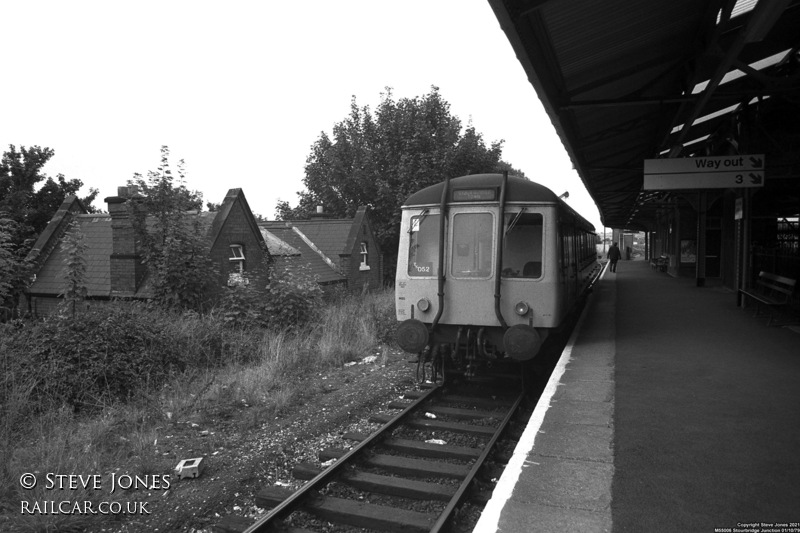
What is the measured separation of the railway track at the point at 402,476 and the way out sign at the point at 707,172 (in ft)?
18.7

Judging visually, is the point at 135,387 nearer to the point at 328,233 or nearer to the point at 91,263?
the point at 91,263

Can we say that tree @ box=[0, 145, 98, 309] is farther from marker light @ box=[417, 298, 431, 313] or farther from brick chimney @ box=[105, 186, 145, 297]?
marker light @ box=[417, 298, 431, 313]

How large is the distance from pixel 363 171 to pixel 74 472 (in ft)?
90.2

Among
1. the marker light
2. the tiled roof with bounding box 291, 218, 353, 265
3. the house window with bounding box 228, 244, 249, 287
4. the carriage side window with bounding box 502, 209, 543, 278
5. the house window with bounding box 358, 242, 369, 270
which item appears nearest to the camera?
the carriage side window with bounding box 502, 209, 543, 278

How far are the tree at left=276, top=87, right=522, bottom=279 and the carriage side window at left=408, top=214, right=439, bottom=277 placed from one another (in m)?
21.2

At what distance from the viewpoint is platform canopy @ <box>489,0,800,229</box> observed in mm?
6023

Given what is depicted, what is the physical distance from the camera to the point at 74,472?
5.71 m

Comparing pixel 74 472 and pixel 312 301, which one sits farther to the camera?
pixel 312 301

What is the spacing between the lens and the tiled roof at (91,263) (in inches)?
747

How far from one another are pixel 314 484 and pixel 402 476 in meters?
0.97

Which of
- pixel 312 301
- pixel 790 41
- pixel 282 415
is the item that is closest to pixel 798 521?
pixel 282 415

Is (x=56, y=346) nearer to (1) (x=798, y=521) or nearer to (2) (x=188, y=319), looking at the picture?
(2) (x=188, y=319)

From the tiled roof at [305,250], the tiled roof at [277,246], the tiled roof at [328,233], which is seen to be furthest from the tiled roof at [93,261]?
the tiled roof at [328,233]

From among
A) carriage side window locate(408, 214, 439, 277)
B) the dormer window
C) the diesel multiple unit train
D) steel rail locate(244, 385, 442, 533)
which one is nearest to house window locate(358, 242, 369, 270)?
the dormer window
